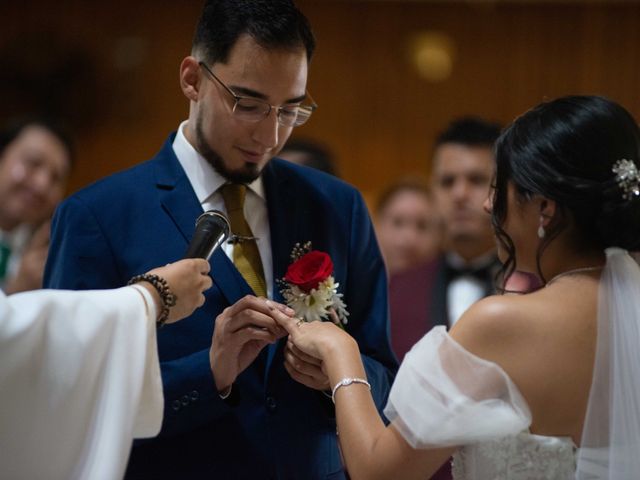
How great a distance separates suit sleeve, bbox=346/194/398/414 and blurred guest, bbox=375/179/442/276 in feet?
10.2

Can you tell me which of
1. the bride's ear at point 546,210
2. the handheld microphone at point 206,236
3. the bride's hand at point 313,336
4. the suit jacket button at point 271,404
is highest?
the bride's ear at point 546,210

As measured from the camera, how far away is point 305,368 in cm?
247

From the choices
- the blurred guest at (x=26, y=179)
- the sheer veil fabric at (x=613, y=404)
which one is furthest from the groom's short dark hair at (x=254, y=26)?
the blurred guest at (x=26, y=179)

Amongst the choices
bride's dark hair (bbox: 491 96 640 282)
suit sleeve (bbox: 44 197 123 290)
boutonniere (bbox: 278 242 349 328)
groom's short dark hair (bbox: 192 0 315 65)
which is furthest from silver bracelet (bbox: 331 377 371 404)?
groom's short dark hair (bbox: 192 0 315 65)

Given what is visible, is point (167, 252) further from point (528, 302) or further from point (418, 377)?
point (528, 302)

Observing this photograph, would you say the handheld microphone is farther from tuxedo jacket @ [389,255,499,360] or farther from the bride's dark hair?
tuxedo jacket @ [389,255,499,360]

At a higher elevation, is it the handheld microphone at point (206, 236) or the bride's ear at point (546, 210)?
the bride's ear at point (546, 210)

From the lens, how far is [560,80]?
7852 mm

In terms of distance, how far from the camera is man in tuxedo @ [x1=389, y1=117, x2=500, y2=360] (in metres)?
4.34

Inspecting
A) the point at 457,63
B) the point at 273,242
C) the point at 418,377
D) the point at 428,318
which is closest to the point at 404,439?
the point at 418,377

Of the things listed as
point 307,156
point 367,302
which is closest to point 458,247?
point 307,156

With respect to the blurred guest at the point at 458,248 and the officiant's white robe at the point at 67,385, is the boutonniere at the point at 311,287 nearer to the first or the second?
the officiant's white robe at the point at 67,385

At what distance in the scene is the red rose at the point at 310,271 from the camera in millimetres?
2486

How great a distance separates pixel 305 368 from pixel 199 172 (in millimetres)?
599
